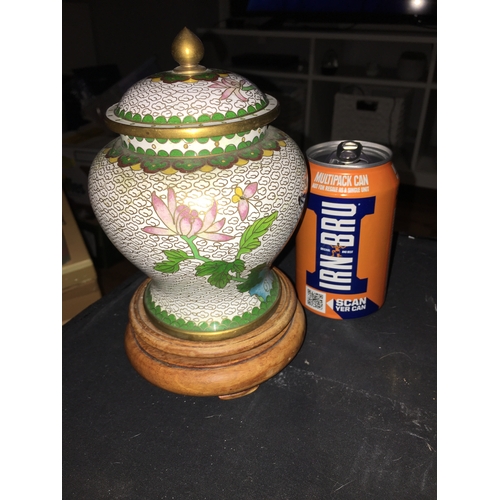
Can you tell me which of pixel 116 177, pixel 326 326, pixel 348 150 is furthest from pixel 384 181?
pixel 116 177

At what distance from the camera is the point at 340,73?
6.53ft

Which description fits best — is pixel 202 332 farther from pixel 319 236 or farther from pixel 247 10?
pixel 247 10

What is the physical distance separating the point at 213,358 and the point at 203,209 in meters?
0.21

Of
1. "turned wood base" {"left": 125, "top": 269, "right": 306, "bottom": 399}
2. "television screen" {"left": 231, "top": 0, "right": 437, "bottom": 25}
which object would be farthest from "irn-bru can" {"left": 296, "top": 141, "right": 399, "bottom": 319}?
"television screen" {"left": 231, "top": 0, "right": 437, "bottom": 25}

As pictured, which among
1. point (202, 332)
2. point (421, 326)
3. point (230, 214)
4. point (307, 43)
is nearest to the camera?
point (230, 214)

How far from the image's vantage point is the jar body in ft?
1.55

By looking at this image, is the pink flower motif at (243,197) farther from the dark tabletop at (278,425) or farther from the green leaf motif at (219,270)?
the dark tabletop at (278,425)

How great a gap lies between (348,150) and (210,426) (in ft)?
1.36

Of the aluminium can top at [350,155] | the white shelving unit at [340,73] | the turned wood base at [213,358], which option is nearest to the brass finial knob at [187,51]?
the aluminium can top at [350,155]

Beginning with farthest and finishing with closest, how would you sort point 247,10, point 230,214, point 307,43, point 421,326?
point 307,43 → point 247,10 → point 421,326 → point 230,214

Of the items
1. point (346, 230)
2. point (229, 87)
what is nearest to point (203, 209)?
point (229, 87)

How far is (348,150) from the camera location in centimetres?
65

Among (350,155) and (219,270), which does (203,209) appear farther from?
(350,155)

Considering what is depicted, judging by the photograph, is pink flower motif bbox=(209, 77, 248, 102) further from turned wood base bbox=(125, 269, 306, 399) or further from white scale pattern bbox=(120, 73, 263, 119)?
turned wood base bbox=(125, 269, 306, 399)
